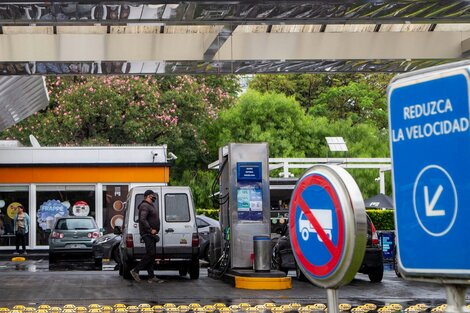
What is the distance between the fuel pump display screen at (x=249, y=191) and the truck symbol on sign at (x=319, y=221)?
50.3 ft

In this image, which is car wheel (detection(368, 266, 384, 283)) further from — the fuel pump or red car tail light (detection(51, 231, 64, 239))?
red car tail light (detection(51, 231, 64, 239))

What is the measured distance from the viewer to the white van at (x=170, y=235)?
1975 centimetres

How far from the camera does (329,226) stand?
2.91 meters

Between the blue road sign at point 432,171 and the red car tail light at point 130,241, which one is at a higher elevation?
the blue road sign at point 432,171

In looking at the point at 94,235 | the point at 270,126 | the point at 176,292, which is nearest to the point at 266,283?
the point at 176,292

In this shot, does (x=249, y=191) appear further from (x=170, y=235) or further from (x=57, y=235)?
(x=57, y=235)

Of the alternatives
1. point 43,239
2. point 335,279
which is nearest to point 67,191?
point 43,239

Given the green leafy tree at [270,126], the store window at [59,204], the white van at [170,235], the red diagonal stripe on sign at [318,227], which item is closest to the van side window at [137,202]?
the white van at [170,235]

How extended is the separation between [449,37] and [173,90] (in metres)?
27.9

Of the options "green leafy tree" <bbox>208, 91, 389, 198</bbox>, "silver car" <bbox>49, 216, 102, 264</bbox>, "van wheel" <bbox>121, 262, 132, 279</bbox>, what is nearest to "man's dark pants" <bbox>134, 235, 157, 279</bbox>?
"van wheel" <bbox>121, 262, 132, 279</bbox>

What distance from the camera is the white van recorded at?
19750 millimetres

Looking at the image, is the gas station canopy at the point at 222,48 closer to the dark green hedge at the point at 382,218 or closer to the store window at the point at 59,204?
the dark green hedge at the point at 382,218

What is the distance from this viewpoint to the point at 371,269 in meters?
18.5

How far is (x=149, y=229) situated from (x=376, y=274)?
479 centimetres
